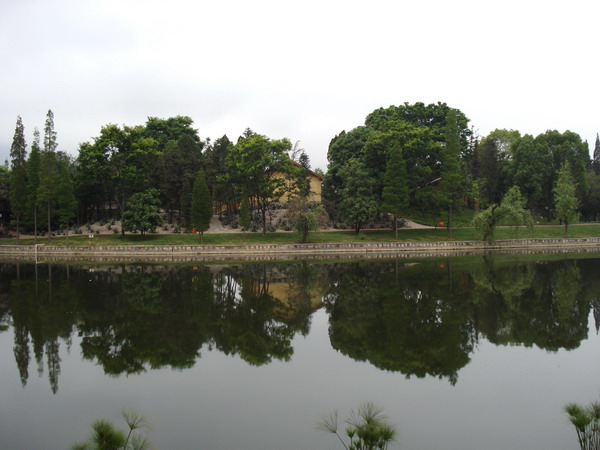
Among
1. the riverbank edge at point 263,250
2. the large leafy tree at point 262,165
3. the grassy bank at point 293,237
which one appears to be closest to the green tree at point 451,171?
the grassy bank at point 293,237

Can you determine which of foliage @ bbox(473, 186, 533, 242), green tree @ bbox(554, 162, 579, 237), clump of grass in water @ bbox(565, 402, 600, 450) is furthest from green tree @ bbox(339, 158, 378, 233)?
clump of grass in water @ bbox(565, 402, 600, 450)

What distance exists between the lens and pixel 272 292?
2128 cm

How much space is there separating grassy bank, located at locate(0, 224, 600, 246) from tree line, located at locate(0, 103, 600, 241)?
1.42 meters

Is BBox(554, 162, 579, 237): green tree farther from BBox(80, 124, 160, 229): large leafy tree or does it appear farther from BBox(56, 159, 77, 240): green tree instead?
BBox(56, 159, 77, 240): green tree

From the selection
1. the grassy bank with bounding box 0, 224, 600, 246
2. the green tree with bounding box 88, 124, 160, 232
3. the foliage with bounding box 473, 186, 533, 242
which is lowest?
the grassy bank with bounding box 0, 224, 600, 246

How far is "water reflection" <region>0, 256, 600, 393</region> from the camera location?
1181cm

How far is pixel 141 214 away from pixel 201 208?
21.1 feet

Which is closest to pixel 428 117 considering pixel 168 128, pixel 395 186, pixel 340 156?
pixel 340 156

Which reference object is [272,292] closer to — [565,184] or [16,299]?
[16,299]

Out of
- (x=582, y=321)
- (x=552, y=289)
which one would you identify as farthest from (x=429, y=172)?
(x=582, y=321)

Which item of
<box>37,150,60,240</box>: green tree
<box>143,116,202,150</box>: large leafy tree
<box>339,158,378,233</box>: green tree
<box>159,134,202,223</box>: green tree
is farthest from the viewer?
<box>143,116,202,150</box>: large leafy tree

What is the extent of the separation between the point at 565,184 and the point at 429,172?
14086 mm

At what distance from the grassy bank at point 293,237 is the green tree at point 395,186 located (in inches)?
125

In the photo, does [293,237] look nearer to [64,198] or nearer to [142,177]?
[142,177]
